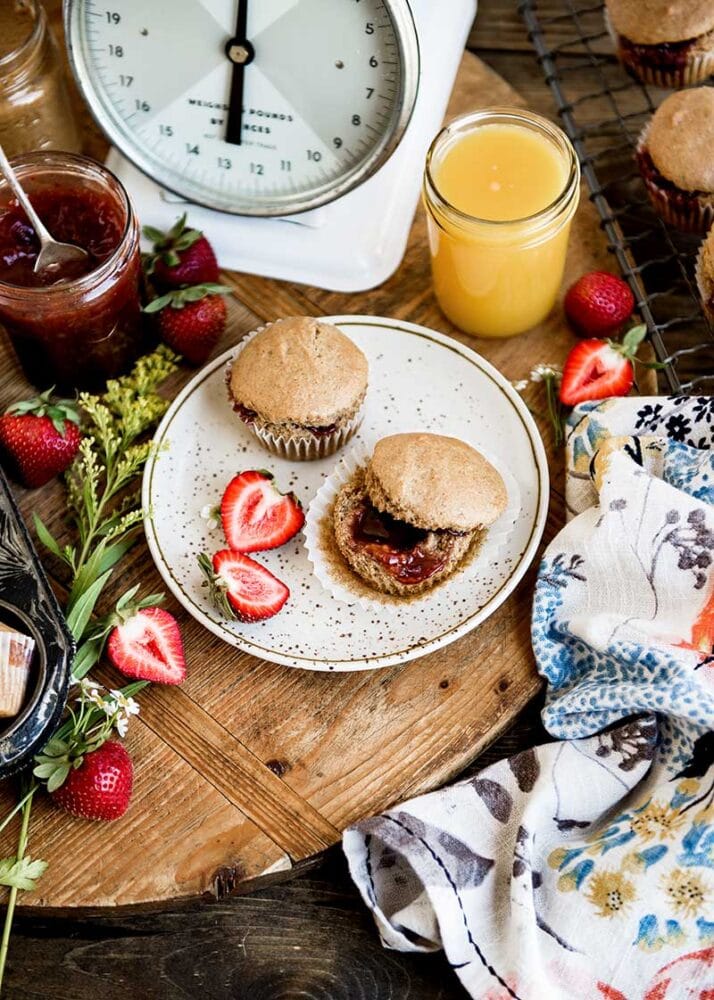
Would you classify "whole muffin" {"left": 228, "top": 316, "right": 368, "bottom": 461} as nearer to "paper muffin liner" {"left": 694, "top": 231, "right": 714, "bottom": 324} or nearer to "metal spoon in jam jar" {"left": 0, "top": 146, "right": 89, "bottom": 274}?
"metal spoon in jam jar" {"left": 0, "top": 146, "right": 89, "bottom": 274}

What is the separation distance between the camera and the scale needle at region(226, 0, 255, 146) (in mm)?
1724

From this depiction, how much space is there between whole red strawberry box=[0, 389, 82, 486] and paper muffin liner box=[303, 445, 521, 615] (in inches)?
15.4

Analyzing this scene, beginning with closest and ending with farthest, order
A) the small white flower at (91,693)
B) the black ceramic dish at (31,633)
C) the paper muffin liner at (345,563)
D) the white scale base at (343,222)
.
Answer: the black ceramic dish at (31,633) < the small white flower at (91,693) < the paper muffin liner at (345,563) < the white scale base at (343,222)

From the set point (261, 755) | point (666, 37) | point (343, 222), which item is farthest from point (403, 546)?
point (666, 37)

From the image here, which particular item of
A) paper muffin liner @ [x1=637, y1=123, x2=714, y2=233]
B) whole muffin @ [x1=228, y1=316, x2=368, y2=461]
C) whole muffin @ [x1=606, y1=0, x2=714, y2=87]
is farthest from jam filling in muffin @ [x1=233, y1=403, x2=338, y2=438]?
whole muffin @ [x1=606, y1=0, x2=714, y2=87]

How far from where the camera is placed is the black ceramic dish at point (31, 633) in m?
1.48

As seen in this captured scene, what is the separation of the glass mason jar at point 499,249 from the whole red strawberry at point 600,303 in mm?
43

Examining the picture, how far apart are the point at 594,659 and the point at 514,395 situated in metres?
0.45

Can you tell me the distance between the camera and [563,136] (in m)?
1.87

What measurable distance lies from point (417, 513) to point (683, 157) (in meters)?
0.86

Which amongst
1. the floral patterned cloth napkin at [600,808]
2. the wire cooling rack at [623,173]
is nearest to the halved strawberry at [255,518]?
the floral patterned cloth napkin at [600,808]

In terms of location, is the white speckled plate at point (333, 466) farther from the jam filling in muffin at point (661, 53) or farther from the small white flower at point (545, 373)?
the jam filling in muffin at point (661, 53)

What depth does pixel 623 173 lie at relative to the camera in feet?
7.55

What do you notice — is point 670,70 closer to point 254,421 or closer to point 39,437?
point 254,421
